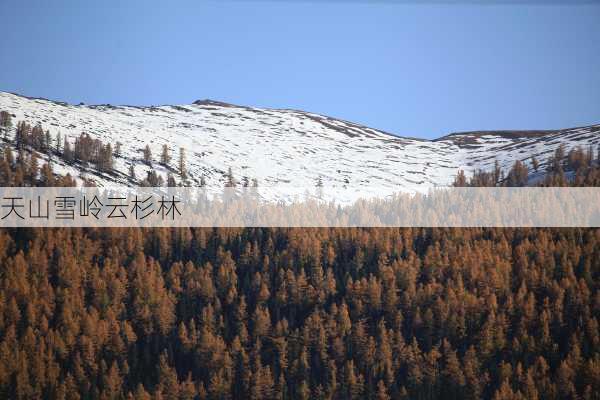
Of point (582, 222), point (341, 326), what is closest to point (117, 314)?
point (341, 326)

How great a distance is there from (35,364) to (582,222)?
14639 centimetres

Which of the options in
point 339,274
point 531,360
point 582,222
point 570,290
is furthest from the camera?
point 582,222

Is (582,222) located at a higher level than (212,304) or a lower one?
higher

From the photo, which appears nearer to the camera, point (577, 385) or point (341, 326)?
point (577, 385)

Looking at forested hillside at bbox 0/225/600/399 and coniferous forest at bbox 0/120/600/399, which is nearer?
coniferous forest at bbox 0/120/600/399

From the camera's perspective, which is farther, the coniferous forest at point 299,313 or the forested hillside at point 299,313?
the forested hillside at point 299,313

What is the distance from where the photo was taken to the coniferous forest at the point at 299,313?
448ft

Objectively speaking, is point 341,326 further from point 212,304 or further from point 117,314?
point 117,314

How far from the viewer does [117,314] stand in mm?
159250

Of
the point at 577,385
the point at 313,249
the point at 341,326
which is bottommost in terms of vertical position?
the point at 577,385

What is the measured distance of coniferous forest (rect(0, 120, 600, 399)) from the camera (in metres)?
136

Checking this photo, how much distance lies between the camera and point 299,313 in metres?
163

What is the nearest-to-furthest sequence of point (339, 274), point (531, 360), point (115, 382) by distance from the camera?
point (115, 382) → point (531, 360) → point (339, 274)

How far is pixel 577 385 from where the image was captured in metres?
135
